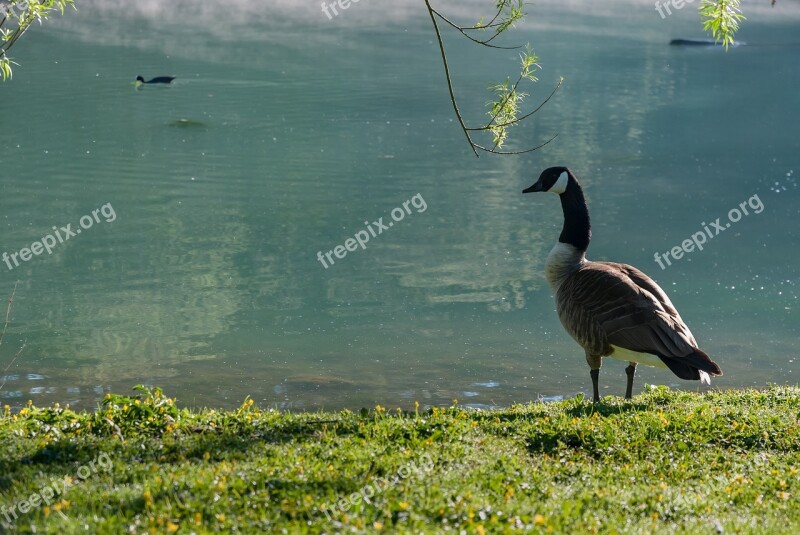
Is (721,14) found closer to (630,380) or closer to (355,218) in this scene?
(630,380)

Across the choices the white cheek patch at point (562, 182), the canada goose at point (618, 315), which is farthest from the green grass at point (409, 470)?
the white cheek patch at point (562, 182)

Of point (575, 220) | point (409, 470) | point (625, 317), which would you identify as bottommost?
point (409, 470)

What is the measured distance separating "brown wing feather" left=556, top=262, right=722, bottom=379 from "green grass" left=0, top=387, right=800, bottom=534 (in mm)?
520

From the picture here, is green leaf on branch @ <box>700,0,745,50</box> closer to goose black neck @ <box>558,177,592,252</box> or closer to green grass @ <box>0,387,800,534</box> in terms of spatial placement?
goose black neck @ <box>558,177,592,252</box>

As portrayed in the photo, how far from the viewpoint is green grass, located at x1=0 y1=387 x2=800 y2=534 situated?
611 centimetres

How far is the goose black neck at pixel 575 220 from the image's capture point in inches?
440

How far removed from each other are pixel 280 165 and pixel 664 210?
1082 cm

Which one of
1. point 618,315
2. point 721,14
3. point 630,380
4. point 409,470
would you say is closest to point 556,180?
point 618,315

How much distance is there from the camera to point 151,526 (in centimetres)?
583

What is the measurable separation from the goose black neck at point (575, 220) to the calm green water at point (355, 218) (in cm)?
246

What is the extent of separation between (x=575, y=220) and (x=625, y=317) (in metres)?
1.72

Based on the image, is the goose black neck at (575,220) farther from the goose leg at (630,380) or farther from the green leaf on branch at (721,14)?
the green leaf on branch at (721,14)

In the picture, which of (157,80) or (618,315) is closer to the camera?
(618,315)

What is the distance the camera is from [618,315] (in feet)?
32.3
